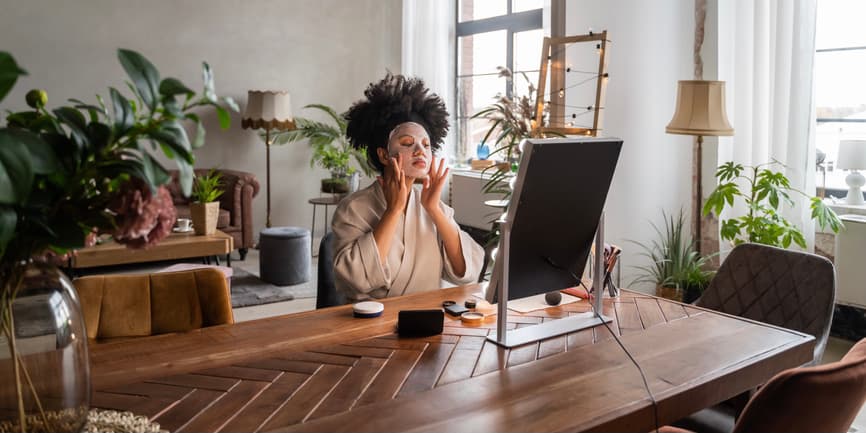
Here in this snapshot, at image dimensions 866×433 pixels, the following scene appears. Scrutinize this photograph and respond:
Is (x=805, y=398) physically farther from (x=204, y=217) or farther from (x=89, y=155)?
(x=204, y=217)

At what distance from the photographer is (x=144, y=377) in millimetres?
1507

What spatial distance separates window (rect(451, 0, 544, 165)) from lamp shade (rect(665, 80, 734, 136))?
2.53 m

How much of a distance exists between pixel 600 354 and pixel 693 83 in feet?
8.05

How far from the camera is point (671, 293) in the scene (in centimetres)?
418

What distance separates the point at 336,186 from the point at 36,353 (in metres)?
5.55

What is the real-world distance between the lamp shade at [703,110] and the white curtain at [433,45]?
3444 mm

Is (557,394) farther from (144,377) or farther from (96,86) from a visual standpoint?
(96,86)

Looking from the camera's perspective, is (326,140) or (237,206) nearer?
(237,206)

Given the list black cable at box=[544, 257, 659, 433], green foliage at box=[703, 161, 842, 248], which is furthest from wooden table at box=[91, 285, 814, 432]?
green foliage at box=[703, 161, 842, 248]

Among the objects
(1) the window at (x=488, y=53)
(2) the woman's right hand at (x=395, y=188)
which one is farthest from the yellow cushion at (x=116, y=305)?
(1) the window at (x=488, y=53)

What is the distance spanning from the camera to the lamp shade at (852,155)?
3.70m

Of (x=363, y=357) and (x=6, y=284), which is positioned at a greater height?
(x=6, y=284)

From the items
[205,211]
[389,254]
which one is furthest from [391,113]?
[205,211]

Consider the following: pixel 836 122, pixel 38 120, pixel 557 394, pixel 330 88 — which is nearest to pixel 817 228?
pixel 836 122
